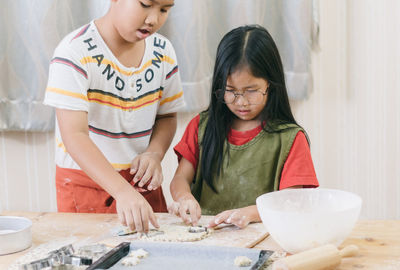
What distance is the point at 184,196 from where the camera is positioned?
144 centimetres

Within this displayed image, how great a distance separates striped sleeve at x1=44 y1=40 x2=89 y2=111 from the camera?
4.52 feet

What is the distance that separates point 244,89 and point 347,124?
105 cm

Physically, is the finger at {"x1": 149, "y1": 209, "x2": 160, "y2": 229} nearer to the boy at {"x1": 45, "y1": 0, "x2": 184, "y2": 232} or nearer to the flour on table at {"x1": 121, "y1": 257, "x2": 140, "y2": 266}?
the boy at {"x1": 45, "y1": 0, "x2": 184, "y2": 232}

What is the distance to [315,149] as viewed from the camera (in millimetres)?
2375

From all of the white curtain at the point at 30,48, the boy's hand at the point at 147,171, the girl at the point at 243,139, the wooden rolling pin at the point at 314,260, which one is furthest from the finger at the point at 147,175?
the white curtain at the point at 30,48

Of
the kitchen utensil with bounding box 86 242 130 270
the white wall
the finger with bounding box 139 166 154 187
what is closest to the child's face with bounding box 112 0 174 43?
the finger with bounding box 139 166 154 187

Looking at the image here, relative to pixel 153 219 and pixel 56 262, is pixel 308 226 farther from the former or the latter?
pixel 56 262

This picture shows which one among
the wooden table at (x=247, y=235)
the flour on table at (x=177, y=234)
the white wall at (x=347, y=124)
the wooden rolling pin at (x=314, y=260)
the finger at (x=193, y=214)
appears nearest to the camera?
the wooden rolling pin at (x=314, y=260)

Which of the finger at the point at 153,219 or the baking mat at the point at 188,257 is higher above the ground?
the finger at the point at 153,219

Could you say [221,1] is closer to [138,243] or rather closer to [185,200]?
[185,200]

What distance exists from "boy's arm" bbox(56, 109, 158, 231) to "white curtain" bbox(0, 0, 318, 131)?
830mm

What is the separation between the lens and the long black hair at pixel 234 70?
1477mm

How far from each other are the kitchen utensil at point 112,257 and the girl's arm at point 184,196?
9.8 inches

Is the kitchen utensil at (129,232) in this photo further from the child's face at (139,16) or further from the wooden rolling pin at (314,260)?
the child's face at (139,16)
